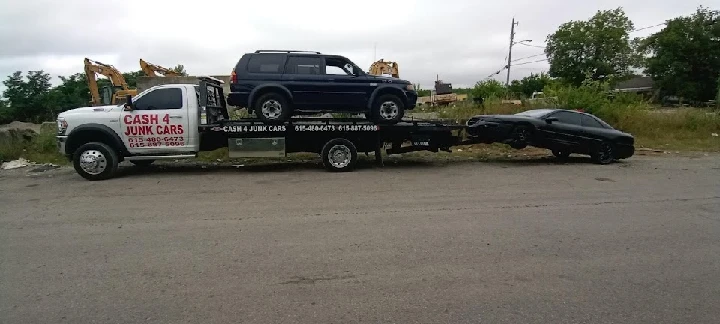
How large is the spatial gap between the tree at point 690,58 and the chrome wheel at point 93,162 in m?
60.2

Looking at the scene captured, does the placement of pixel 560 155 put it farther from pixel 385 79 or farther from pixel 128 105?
pixel 128 105

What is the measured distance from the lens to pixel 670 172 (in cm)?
1062

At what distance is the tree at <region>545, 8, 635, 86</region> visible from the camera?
6022 centimetres

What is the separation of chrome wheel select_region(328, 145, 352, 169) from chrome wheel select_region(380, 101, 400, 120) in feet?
3.84

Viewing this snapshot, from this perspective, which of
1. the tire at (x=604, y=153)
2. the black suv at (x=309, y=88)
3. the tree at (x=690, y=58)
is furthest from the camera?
the tree at (x=690, y=58)

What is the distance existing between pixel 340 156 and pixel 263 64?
8.58 feet

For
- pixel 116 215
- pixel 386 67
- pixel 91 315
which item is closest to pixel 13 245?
pixel 116 215

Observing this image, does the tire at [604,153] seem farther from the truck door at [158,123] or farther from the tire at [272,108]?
the truck door at [158,123]

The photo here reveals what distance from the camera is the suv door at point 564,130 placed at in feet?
38.4

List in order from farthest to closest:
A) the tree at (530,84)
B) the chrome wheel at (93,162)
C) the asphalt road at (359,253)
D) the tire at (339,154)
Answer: the tree at (530,84) → the tire at (339,154) → the chrome wheel at (93,162) → the asphalt road at (359,253)

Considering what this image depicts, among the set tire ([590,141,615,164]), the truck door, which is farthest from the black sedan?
the truck door

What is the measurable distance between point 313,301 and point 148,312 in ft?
4.07

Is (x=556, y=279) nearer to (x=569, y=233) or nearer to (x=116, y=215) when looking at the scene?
(x=569, y=233)

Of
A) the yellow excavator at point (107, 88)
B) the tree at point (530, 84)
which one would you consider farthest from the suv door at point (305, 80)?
the tree at point (530, 84)
